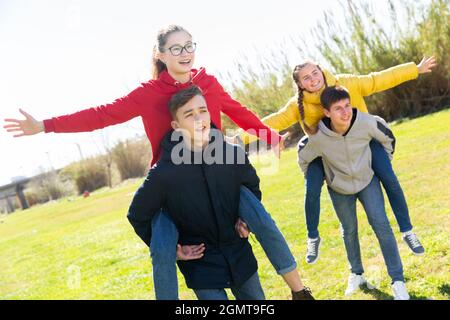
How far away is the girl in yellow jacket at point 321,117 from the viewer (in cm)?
407

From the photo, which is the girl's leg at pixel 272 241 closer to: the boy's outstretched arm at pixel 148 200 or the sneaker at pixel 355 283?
the boy's outstretched arm at pixel 148 200

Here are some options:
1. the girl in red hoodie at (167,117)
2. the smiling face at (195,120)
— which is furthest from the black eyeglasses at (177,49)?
the smiling face at (195,120)

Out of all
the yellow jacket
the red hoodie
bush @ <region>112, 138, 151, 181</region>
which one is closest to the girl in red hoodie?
the red hoodie

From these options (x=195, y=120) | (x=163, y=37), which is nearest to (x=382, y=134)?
(x=195, y=120)

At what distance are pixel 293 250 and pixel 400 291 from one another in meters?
2.36

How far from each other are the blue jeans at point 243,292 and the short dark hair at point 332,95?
1.38 metres

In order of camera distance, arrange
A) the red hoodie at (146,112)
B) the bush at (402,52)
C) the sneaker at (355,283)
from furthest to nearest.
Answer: the bush at (402,52) < the sneaker at (355,283) < the red hoodie at (146,112)

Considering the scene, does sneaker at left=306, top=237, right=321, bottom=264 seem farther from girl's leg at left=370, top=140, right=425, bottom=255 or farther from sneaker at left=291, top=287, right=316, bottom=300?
sneaker at left=291, top=287, right=316, bottom=300

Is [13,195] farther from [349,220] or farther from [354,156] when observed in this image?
[354,156]

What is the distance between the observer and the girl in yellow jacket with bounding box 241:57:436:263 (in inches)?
160

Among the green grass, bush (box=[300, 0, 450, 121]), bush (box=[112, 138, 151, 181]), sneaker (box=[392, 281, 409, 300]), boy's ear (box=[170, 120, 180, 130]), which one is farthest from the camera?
bush (box=[112, 138, 151, 181])

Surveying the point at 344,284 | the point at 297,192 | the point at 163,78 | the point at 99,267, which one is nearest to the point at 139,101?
the point at 163,78

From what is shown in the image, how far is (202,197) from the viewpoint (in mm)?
3172

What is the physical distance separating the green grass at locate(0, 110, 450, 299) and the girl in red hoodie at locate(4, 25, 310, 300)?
4.36 ft
